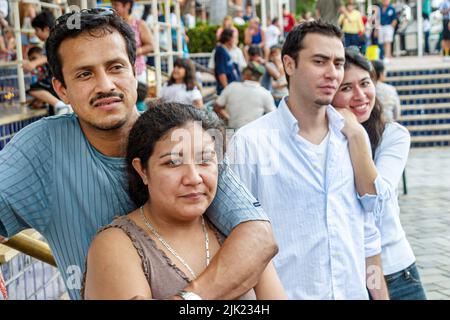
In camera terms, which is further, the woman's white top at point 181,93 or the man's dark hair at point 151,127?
the woman's white top at point 181,93

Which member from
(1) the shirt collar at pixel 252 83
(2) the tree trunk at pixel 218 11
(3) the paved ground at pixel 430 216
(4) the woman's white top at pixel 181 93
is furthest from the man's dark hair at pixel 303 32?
(2) the tree trunk at pixel 218 11

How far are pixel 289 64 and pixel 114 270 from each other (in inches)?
54.6

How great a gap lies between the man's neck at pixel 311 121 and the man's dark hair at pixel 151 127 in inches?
30.1

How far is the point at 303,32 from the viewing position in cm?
249

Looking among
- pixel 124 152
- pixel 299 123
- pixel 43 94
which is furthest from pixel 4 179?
pixel 43 94

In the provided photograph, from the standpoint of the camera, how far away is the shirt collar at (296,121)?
2371mm

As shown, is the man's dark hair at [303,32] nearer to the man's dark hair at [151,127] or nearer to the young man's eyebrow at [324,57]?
the young man's eyebrow at [324,57]

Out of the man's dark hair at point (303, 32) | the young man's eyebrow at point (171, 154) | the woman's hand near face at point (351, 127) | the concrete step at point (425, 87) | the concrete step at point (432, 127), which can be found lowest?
the concrete step at point (432, 127)

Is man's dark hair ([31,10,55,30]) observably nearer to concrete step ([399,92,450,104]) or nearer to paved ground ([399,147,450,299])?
paved ground ([399,147,450,299])

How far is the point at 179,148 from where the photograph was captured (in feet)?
5.04

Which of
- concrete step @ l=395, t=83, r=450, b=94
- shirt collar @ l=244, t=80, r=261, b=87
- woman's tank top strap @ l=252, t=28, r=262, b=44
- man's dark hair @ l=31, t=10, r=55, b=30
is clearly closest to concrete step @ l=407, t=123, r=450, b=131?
concrete step @ l=395, t=83, r=450, b=94

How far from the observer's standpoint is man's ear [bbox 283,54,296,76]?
252 centimetres

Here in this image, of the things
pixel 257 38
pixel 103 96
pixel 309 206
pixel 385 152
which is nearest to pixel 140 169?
pixel 103 96

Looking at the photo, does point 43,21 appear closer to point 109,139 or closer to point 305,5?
point 109,139
